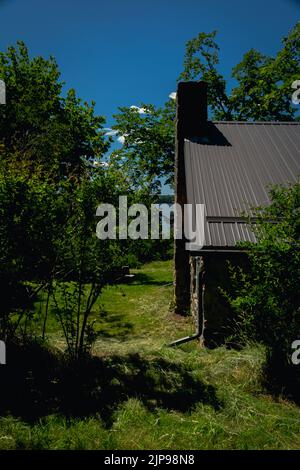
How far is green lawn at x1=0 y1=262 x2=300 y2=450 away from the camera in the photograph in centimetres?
425

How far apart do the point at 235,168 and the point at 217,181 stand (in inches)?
37.6

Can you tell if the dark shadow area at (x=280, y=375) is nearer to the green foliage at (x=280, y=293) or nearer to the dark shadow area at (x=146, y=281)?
the green foliage at (x=280, y=293)

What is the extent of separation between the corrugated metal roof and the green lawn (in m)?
2.38

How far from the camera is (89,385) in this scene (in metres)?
5.58

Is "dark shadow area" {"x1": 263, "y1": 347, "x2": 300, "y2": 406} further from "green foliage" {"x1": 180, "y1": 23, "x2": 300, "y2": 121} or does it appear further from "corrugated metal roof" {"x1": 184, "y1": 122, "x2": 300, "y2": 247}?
"green foliage" {"x1": 180, "y1": 23, "x2": 300, "y2": 121}

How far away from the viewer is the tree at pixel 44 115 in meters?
21.6

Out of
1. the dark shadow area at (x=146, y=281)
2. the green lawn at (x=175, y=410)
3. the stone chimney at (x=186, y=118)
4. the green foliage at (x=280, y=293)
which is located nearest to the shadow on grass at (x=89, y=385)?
the green lawn at (x=175, y=410)

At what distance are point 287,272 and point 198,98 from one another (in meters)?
7.41

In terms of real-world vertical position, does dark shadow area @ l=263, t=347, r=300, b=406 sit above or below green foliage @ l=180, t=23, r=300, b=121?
below

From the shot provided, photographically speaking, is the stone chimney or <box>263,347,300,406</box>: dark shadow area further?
the stone chimney

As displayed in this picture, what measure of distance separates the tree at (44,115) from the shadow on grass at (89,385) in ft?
50.8

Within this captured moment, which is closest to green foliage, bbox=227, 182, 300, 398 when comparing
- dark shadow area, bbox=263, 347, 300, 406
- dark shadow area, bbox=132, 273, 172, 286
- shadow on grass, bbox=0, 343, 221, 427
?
dark shadow area, bbox=263, 347, 300, 406
